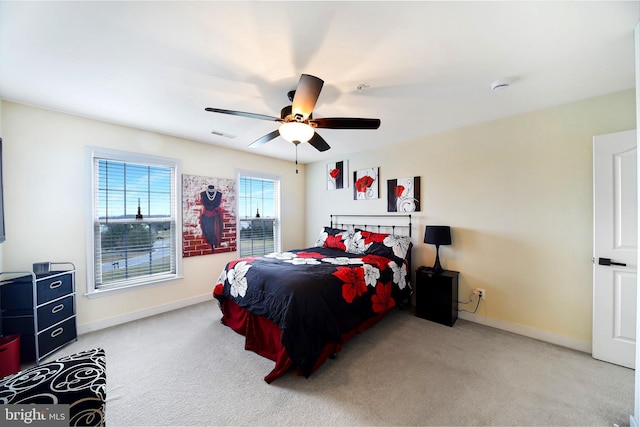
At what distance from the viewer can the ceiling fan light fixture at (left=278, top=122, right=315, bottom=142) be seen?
1.94 m

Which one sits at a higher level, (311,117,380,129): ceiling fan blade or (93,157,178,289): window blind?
(311,117,380,129): ceiling fan blade

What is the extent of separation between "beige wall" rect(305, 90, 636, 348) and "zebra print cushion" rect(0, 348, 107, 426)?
139 inches

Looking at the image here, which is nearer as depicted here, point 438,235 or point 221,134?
point 438,235

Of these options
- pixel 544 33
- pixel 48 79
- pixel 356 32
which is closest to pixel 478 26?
pixel 544 33

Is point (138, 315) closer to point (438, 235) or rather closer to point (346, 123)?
point (346, 123)

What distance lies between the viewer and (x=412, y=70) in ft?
6.07

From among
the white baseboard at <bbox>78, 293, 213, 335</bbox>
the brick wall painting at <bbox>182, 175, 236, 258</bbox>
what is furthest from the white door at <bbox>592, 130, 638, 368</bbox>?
the white baseboard at <bbox>78, 293, 213, 335</bbox>

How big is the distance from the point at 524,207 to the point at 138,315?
502cm

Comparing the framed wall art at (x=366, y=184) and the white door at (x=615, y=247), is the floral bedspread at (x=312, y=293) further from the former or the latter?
the white door at (x=615, y=247)

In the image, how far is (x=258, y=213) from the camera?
449cm

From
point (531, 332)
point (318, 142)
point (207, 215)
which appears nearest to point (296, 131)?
point (318, 142)

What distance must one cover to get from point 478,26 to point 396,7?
0.57 meters

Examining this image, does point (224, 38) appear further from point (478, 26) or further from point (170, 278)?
point (170, 278)

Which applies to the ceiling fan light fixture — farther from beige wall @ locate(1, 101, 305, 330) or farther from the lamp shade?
beige wall @ locate(1, 101, 305, 330)
